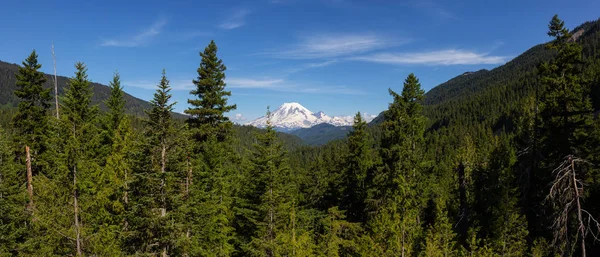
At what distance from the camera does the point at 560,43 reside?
69.2 ft

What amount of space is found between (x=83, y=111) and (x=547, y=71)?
113 feet

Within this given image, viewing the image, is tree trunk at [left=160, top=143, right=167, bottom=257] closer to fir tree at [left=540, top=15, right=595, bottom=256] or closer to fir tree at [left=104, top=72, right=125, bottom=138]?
fir tree at [left=104, top=72, right=125, bottom=138]

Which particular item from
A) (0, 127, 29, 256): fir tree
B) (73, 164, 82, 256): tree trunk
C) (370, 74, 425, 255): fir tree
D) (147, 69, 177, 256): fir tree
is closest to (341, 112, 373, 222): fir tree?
(370, 74, 425, 255): fir tree

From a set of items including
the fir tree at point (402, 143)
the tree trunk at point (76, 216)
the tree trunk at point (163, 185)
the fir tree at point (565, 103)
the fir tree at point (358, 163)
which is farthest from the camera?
the fir tree at point (358, 163)

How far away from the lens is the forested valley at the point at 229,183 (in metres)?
14.0

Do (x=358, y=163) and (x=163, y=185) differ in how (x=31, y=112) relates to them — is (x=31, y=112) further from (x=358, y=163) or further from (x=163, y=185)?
(x=358, y=163)

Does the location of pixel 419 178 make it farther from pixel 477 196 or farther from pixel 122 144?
pixel 122 144

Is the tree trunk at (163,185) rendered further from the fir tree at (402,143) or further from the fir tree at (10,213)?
the fir tree at (402,143)

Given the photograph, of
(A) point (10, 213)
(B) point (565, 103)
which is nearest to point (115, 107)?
(A) point (10, 213)

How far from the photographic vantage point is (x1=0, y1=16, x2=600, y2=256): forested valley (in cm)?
1397

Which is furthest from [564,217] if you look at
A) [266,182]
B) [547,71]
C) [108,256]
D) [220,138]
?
[220,138]

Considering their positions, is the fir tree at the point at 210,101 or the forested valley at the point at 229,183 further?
the fir tree at the point at 210,101

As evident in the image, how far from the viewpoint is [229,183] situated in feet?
79.8

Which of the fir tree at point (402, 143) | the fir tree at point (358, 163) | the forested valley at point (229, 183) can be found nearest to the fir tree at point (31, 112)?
the forested valley at point (229, 183)
